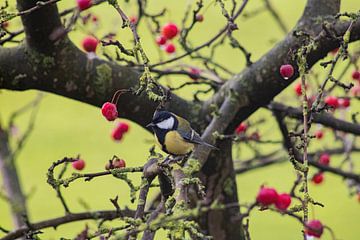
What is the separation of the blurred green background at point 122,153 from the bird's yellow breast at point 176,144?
6.97ft

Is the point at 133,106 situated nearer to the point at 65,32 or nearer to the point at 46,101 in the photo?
the point at 65,32

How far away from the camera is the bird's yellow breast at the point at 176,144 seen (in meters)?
1.71

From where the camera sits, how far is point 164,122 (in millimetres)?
1674

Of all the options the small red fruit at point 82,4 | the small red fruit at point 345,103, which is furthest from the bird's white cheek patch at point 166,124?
the small red fruit at point 345,103

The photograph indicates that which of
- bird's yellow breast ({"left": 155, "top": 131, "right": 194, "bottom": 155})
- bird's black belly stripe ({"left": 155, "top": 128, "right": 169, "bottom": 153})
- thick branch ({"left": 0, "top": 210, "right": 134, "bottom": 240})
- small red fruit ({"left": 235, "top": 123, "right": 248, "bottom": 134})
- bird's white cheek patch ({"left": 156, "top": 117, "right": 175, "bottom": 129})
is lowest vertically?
thick branch ({"left": 0, "top": 210, "right": 134, "bottom": 240})

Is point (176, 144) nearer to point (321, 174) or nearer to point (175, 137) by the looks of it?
point (175, 137)

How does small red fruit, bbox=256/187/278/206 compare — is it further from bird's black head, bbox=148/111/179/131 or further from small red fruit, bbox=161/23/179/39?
small red fruit, bbox=161/23/179/39

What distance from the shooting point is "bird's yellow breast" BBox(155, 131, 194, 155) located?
1.71 metres

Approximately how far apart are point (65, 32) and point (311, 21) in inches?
25.7

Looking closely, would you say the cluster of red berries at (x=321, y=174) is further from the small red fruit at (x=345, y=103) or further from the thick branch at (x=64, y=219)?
the thick branch at (x=64, y=219)

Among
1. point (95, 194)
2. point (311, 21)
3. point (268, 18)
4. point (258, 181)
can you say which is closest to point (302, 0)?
point (268, 18)

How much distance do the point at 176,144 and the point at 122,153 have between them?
3.46m

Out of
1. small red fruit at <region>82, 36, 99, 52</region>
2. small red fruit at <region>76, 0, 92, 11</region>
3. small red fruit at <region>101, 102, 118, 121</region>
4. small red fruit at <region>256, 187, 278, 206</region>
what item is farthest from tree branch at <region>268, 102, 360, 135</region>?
small red fruit at <region>256, 187, 278, 206</region>

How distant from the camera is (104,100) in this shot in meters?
1.84
